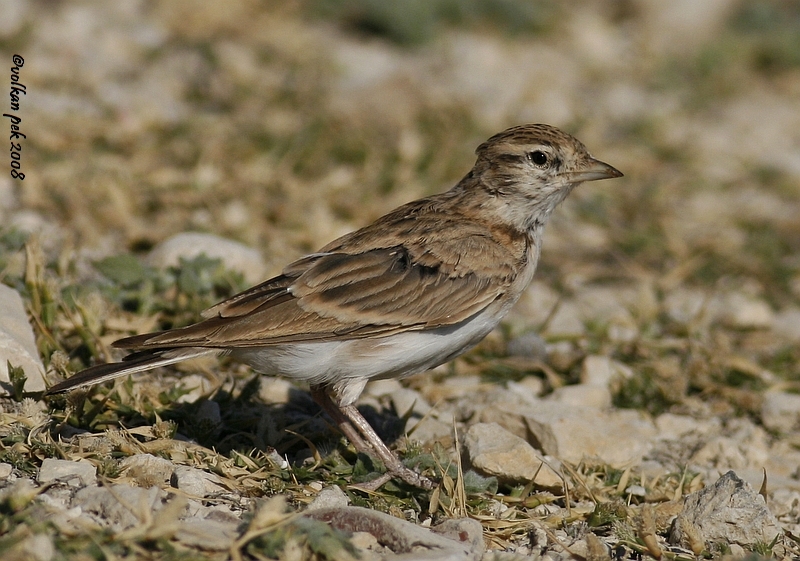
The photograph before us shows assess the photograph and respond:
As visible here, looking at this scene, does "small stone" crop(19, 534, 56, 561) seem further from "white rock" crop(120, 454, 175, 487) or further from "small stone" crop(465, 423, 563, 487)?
"small stone" crop(465, 423, 563, 487)

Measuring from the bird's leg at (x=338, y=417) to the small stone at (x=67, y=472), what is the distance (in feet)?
4.45

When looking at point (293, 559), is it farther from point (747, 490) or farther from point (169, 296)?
point (169, 296)

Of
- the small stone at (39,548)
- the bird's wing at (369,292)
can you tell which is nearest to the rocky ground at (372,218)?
the small stone at (39,548)

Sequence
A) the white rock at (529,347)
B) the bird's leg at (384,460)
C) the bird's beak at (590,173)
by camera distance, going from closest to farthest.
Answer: the bird's leg at (384,460)
the bird's beak at (590,173)
the white rock at (529,347)

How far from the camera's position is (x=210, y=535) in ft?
12.9

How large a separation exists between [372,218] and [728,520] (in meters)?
4.38

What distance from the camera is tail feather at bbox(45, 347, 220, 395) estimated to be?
15.1ft

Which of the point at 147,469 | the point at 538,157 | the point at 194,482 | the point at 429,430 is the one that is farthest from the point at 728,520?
the point at 147,469

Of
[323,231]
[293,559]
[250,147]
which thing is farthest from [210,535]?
[250,147]

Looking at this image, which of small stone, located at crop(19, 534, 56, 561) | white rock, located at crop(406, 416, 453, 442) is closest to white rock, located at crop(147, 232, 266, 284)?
white rock, located at crop(406, 416, 453, 442)

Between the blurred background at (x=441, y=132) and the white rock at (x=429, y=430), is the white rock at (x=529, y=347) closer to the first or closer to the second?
the blurred background at (x=441, y=132)

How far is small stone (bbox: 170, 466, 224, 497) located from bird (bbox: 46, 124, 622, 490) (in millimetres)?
513

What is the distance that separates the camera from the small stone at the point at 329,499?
4496 mm

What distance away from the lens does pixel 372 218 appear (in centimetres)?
831
